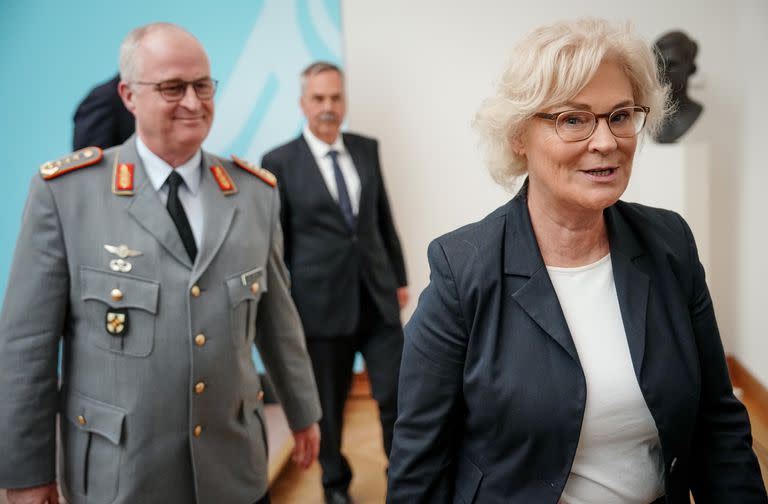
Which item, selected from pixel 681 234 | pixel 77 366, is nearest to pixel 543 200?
pixel 681 234

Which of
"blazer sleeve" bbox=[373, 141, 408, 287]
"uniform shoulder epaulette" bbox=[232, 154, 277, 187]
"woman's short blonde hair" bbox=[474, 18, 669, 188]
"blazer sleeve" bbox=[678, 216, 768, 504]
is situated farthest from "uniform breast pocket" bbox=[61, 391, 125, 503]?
"blazer sleeve" bbox=[373, 141, 408, 287]

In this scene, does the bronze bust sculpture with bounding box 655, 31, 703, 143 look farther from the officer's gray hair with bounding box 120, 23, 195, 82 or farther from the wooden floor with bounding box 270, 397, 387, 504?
the officer's gray hair with bounding box 120, 23, 195, 82

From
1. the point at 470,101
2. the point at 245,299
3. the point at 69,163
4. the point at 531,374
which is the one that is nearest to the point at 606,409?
the point at 531,374

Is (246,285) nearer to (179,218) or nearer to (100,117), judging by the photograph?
(179,218)

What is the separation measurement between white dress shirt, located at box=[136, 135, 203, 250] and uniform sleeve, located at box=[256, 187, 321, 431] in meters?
0.22

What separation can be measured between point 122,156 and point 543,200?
974 millimetres

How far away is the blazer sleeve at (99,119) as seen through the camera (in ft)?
8.53

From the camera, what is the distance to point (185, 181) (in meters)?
1.71

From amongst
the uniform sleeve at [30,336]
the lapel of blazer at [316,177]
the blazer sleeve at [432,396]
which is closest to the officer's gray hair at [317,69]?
the lapel of blazer at [316,177]

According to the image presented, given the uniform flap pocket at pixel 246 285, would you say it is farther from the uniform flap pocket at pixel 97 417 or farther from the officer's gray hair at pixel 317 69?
the officer's gray hair at pixel 317 69

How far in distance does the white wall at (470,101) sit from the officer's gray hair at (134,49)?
266cm

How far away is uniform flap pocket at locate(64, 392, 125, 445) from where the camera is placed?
5.09 ft

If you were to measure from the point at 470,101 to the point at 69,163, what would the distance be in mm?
3029

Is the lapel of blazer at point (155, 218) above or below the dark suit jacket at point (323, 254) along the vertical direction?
above
